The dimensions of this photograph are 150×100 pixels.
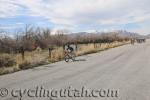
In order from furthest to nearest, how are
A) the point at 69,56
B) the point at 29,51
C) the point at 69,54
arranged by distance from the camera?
1. the point at 29,51
2. the point at 69,54
3. the point at 69,56

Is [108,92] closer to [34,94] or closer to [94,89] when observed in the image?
[94,89]

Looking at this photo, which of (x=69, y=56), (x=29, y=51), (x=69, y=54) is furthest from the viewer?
(x=29, y=51)

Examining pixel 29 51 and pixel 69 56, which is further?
pixel 29 51

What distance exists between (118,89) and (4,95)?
3575 millimetres

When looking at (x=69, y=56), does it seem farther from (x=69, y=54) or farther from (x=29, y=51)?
(x=29, y=51)

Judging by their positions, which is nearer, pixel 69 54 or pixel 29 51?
pixel 69 54

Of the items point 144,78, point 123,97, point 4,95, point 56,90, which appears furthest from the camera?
point 144,78

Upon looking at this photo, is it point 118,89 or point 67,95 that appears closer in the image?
point 67,95

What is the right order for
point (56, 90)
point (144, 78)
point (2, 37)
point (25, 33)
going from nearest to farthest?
point (56, 90), point (144, 78), point (2, 37), point (25, 33)

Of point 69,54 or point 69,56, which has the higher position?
point 69,54

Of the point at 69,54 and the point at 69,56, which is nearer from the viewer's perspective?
the point at 69,56

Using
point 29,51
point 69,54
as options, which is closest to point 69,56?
point 69,54

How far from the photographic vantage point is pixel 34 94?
30.2 feet

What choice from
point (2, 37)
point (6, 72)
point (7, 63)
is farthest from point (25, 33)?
point (6, 72)
